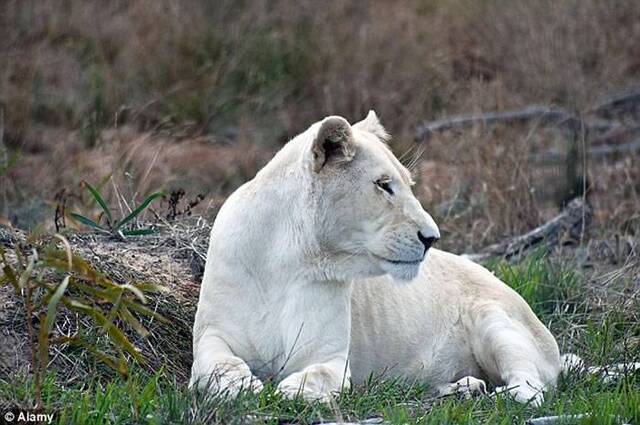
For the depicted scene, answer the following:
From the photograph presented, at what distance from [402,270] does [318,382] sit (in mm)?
695

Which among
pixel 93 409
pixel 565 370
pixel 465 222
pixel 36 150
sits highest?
pixel 93 409

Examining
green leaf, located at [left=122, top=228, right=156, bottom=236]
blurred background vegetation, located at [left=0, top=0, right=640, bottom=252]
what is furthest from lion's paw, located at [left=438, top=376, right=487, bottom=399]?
blurred background vegetation, located at [left=0, top=0, right=640, bottom=252]

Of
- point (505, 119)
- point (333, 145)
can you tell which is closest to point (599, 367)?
point (333, 145)

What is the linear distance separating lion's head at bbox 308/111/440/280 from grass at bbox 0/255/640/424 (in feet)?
2.00

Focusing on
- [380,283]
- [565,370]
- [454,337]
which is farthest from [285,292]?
[565,370]

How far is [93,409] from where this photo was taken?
4793 millimetres

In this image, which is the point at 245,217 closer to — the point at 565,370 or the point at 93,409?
the point at 93,409

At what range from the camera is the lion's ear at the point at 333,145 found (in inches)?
219

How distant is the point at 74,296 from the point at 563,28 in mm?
8462

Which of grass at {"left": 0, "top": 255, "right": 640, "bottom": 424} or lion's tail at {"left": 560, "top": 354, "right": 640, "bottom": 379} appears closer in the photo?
grass at {"left": 0, "top": 255, "right": 640, "bottom": 424}

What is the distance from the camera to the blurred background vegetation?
10750mm

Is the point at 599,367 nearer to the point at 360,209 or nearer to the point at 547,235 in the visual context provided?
the point at 360,209

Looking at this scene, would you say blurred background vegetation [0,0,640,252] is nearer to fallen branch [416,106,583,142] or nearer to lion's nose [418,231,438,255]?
fallen branch [416,106,583,142]

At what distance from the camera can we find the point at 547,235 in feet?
30.3
